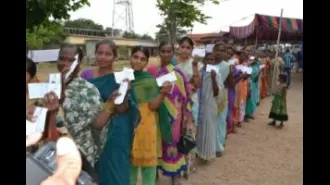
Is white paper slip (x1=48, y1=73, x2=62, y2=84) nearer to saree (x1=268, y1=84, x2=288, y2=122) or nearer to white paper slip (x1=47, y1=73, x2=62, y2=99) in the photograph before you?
white paper slip (x1=47, y1=73, x2=62, y2=99)

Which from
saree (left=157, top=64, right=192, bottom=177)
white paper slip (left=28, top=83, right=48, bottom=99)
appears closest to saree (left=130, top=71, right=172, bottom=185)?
saree (left=157, top=64, right=192, bottom=177)

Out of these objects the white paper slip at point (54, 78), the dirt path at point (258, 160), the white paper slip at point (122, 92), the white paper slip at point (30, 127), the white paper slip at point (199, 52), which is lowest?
the dirt path at point (258, 160)

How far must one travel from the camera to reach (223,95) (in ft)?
17.5

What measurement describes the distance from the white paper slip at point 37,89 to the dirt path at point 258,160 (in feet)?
9.19

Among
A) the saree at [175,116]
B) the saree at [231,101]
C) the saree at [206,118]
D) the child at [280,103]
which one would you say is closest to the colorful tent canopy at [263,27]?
the child at [280,103]

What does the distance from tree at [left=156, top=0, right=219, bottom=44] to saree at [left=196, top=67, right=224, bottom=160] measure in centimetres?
596

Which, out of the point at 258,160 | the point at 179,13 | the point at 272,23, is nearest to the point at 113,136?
the point at 258,160

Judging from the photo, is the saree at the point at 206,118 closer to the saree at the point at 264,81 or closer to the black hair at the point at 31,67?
the black hair at the point at 31,67

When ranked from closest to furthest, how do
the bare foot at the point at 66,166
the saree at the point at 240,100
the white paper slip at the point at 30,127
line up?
the bare foot at the point at 66,166, the white paper slip at the point at 30,127, the saree at the point at 240,100

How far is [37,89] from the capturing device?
5.86 ft

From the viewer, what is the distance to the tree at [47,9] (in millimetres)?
3957
